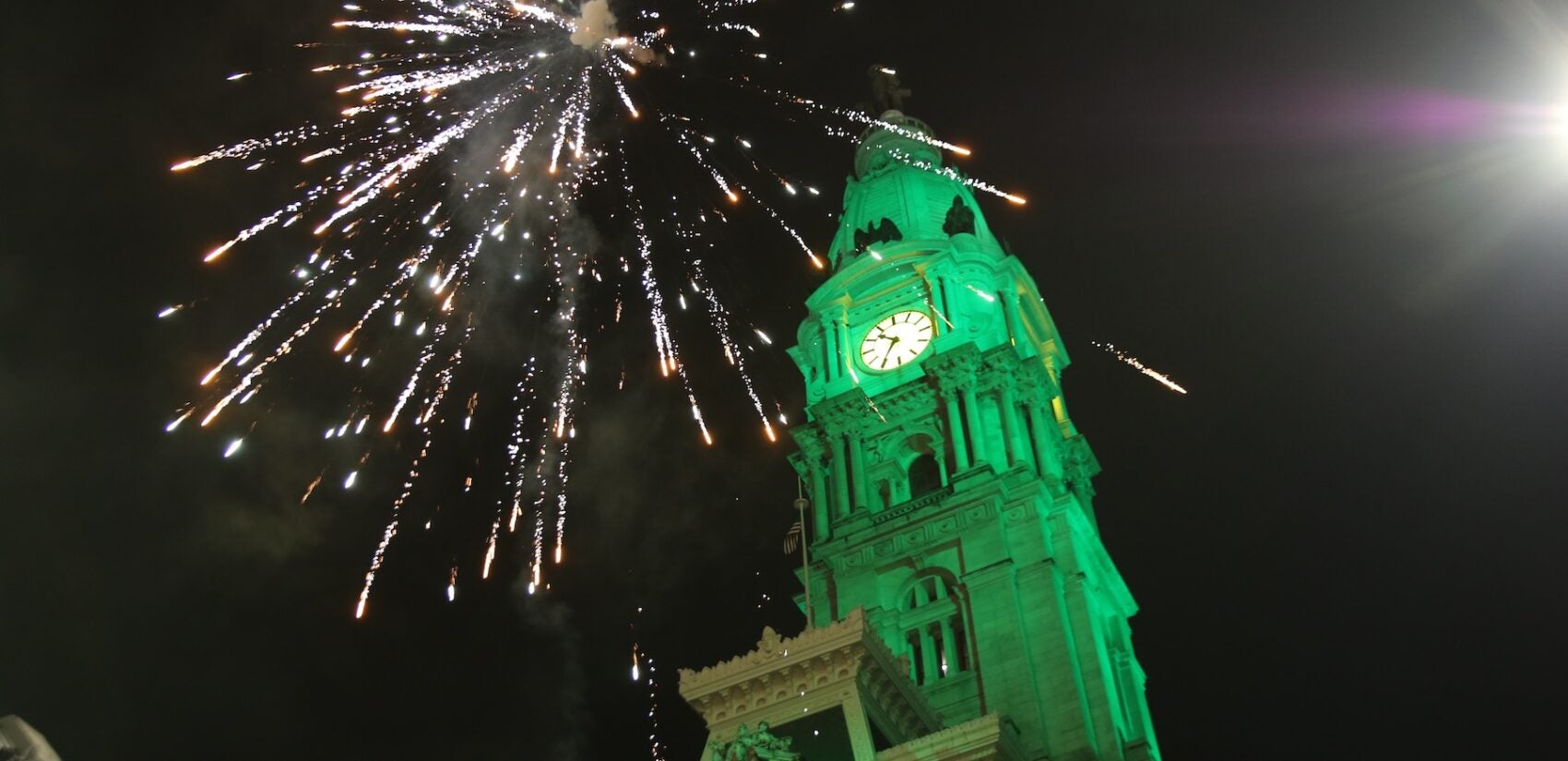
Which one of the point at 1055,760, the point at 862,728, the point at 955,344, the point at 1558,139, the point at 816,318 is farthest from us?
the point at 816,318

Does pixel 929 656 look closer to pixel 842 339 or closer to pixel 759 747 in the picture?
pixel 842 339

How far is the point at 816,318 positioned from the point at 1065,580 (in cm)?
1979

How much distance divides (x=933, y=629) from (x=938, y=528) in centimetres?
425

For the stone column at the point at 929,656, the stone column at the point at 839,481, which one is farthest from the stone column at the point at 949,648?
the stone column at the point at 839,481

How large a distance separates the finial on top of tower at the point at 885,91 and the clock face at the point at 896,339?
1997cm

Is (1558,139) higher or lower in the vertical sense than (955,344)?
lower

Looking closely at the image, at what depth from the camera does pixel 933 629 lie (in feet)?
182

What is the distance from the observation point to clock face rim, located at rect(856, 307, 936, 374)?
6462cm

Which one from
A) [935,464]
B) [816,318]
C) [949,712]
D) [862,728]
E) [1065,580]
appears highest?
[816,318]

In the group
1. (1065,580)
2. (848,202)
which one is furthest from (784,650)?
(848,202)

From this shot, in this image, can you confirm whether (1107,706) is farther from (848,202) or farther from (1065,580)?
→ (848,202)

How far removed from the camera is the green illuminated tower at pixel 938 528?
3847 cm

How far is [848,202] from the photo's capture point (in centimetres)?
7606

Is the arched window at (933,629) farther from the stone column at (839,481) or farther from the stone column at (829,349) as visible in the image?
the stone column at (829,349)
